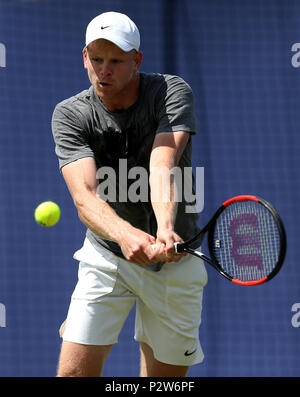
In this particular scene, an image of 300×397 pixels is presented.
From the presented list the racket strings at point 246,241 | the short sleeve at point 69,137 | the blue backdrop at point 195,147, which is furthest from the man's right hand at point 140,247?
the blue backdrop at point 195,147

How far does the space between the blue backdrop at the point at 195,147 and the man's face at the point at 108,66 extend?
1.37 metres

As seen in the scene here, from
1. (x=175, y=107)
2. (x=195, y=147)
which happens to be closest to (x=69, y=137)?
(x=175, y=107)

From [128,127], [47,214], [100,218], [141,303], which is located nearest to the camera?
[100,218]

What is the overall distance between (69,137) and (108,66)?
11.1 inches

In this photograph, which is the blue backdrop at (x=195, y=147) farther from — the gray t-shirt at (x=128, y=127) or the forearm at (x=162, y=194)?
the forearm at (x=162, y=194)

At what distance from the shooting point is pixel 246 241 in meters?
2.51

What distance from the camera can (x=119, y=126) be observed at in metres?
2.62

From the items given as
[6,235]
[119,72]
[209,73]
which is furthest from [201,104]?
[119,72]

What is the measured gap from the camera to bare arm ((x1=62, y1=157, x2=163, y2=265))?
7.27 ft

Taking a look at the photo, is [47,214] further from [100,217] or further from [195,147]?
[100,217]

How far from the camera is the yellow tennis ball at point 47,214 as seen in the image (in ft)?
12.2

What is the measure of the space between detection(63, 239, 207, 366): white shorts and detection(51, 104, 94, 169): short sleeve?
39 centimetres

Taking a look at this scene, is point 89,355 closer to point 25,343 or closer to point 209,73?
point 25,343

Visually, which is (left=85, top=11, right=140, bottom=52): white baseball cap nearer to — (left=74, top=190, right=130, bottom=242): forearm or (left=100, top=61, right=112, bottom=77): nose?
(left=100, top=61, right=112, bottom=77): nose
